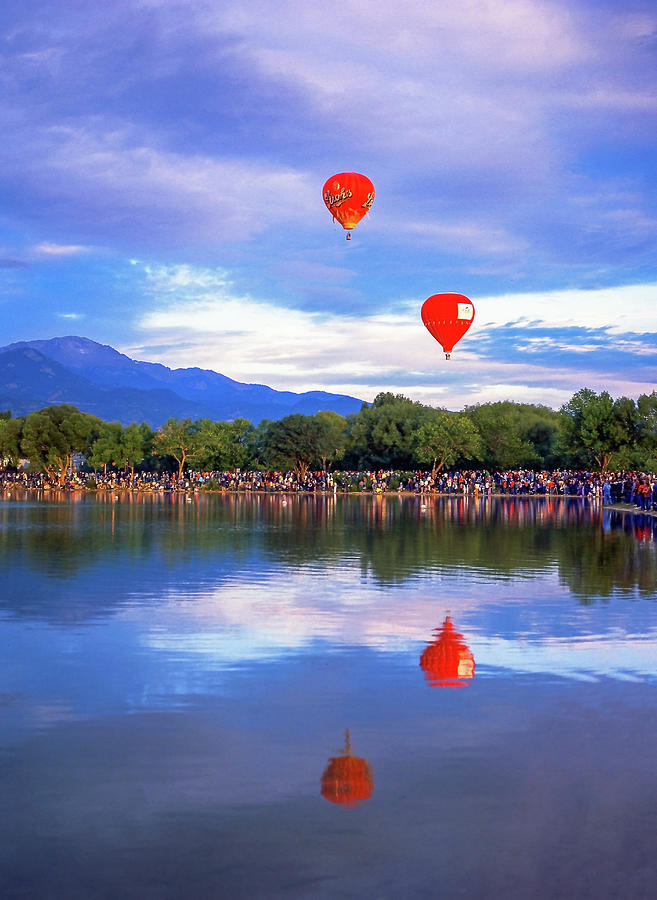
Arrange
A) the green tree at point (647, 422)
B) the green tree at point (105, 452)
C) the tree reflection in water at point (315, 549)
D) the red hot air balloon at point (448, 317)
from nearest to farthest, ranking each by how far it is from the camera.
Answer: the tree reflection in water at point (315, 549) → the red hot air balloon at point (448, 317) → the green tree at point (647, 422) → the green tree at point (105, 452)

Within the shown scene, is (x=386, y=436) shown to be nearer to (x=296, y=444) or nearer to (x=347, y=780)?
(x=296, y=444)

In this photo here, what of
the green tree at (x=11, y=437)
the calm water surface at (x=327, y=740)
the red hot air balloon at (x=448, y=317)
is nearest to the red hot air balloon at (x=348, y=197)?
the red hot air balloon at (x=448, y=317)

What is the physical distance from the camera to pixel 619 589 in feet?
53.6

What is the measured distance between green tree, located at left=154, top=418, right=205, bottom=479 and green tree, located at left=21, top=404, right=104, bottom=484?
8026 mm

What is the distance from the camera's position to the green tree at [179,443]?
100m

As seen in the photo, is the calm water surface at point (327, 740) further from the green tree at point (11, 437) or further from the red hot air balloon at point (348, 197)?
the green tree at point (11, 437)

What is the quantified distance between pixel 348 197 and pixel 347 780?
47.2 metres

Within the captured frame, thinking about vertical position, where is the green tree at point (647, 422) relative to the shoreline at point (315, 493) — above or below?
above

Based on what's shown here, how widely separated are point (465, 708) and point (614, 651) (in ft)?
10.4

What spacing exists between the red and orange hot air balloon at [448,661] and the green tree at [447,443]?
76.4m

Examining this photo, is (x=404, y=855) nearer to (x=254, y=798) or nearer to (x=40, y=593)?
(x=254, y=798)

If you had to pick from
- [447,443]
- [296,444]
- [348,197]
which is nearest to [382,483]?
[447,443]

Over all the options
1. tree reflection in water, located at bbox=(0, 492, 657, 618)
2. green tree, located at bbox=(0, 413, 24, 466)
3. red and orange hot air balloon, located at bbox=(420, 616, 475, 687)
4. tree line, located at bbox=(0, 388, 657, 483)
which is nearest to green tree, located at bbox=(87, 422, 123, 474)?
tree line, located at bbox=(0, 388, 657, 483)

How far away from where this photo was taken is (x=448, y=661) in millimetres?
10172
